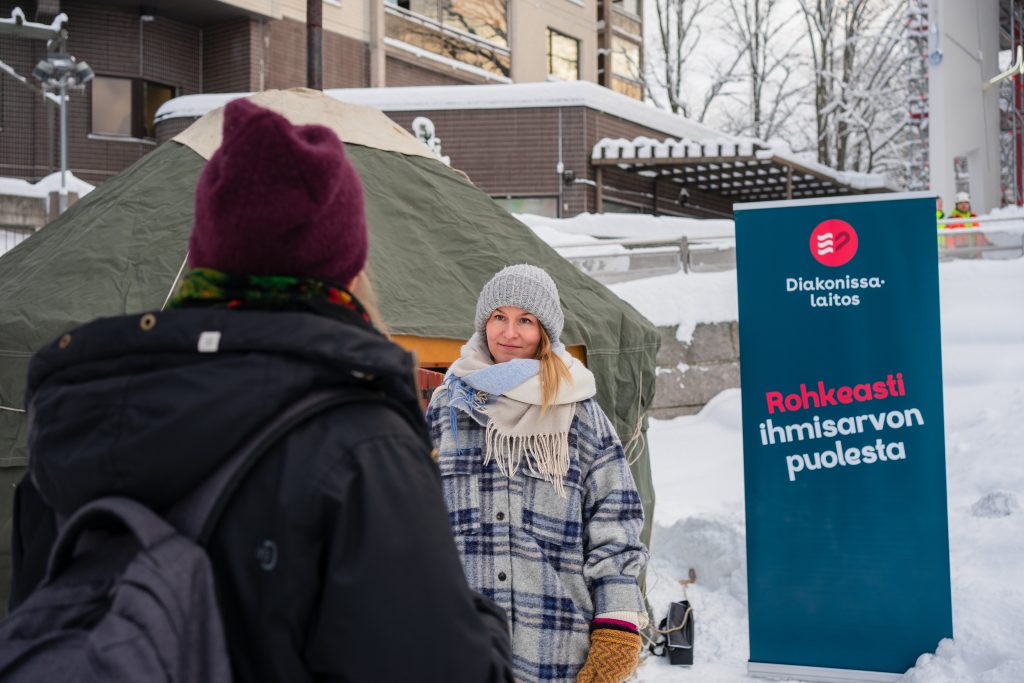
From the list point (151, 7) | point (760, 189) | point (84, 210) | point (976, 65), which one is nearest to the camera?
point (84, 210)

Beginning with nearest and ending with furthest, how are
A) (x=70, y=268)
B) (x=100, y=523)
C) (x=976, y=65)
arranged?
(x=100, y=523) < (x=70, y=268) < (x=976, y=65)

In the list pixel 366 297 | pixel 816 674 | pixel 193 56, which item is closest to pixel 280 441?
pixel 366 297

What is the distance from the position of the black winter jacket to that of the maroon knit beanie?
0.10 meters

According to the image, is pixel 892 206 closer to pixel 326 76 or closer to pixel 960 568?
pixel 960 568

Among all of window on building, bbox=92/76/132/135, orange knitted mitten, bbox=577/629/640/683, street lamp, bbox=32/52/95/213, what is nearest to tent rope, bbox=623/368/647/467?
orange knitted mitten, bbox=577/629/640/683

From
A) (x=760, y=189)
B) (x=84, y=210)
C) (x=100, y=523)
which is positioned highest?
(x=760, y=189)

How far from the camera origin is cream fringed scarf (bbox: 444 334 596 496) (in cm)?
267

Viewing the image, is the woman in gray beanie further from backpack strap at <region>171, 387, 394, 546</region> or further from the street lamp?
the street lamp

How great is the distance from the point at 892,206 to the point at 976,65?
20802mm

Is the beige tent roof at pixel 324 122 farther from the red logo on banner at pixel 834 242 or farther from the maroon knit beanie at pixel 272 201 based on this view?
the maroon knit beanie at pixel 272 201

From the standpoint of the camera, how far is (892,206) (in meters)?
4.63

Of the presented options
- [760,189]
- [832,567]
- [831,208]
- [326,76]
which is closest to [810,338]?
[831,208]

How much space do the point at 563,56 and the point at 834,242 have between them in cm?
2567

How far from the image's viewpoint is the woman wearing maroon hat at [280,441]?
1157mm
